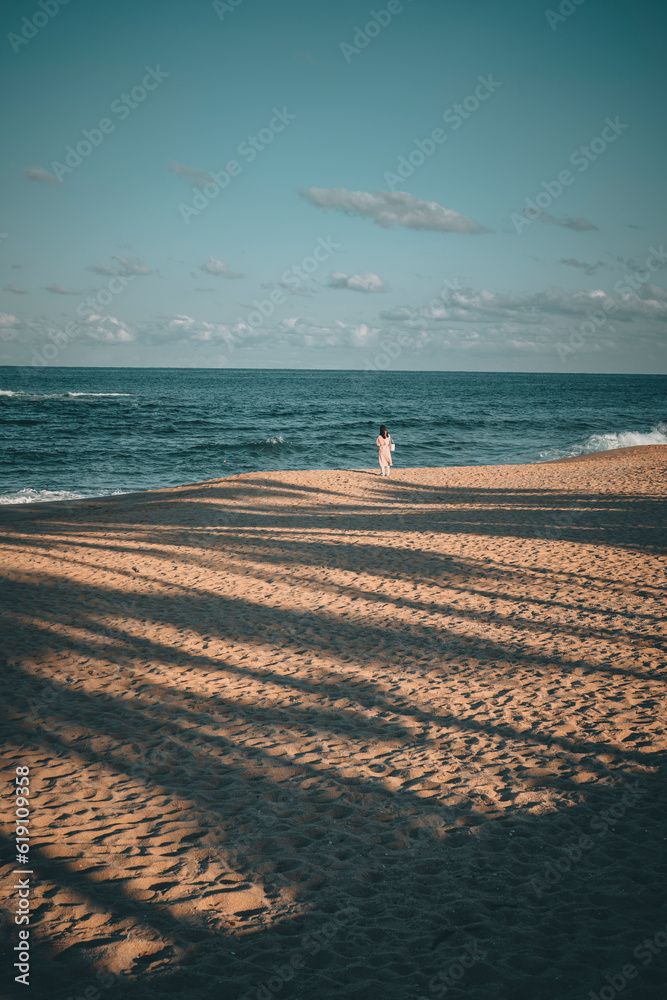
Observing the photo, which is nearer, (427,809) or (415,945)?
(415,945)

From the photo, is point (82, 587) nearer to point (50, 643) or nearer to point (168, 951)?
point (50, 643)

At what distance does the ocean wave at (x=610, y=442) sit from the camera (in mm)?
32312

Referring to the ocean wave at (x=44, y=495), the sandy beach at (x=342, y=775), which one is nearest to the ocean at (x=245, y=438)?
the ocean wave at (x=44, y=495)

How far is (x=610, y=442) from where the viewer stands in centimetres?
3525

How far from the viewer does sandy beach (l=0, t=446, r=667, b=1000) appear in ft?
10.8

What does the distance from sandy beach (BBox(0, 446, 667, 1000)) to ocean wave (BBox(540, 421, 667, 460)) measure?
22477mm

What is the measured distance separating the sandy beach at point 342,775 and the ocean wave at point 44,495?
9559 millimetres

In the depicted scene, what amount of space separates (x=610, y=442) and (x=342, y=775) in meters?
35.6

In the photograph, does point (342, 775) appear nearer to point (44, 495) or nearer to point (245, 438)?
point (44, 495)

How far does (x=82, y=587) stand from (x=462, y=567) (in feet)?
24.6

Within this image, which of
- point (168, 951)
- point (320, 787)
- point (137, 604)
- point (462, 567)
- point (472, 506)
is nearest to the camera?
point (168, 951)

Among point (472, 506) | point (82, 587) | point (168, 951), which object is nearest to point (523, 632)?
point (168, 951)

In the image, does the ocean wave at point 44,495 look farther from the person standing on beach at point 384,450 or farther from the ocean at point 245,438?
the person standing on beach at point 384,450

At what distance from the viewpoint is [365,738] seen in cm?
562
